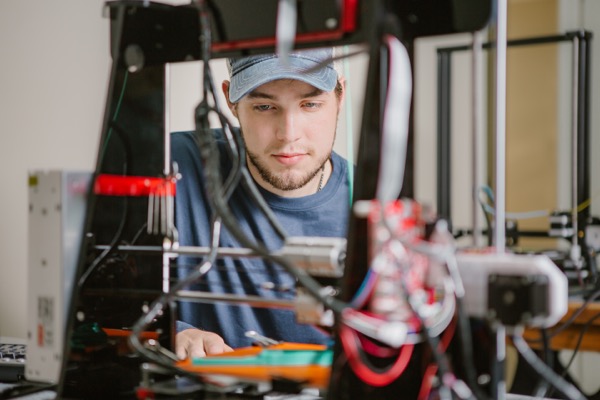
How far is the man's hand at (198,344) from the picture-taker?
167 cm

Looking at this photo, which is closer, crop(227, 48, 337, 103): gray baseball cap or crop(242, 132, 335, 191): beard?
crop(227, 48, 337, 103): gray baseball cap

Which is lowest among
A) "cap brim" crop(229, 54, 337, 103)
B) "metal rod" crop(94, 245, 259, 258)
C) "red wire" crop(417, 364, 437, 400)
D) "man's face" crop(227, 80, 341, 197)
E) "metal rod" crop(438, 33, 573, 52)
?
"red wire" crop(417, 364, 437, 400)

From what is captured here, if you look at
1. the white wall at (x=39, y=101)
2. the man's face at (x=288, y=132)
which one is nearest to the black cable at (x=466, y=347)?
the man's face at (x=288, y=132)

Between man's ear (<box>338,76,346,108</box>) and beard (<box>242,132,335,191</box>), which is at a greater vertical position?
man's ear (<box>338,76,346,108</box>)

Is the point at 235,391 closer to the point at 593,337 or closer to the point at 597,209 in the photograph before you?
the point at 593,337

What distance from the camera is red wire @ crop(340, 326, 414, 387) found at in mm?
922

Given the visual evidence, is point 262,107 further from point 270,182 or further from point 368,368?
point 368,368

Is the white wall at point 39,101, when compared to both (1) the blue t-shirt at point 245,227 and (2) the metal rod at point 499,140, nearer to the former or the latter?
(1) the blue t-shirt at point 245,227

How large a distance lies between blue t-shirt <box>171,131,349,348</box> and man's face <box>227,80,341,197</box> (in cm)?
6

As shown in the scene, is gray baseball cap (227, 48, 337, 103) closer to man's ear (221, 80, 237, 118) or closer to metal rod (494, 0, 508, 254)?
man's ear (221, 80, 237, 118)

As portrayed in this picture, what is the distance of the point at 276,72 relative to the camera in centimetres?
181

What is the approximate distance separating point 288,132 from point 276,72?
21cm

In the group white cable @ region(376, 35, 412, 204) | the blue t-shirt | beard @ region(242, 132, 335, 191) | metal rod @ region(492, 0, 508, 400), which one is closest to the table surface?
the blue t-shirt

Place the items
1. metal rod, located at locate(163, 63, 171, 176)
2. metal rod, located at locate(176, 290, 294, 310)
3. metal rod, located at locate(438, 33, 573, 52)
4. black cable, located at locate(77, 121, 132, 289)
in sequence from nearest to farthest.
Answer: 1. metal rod, located at locate(176, 290, 294, 310)
2. black cable, located at locate(77, 121, 132, 289)
3. metal rod, located at locate(163, 63, 171, 176)
4. metal rod, located at locate(438, 33, 573, 52)
